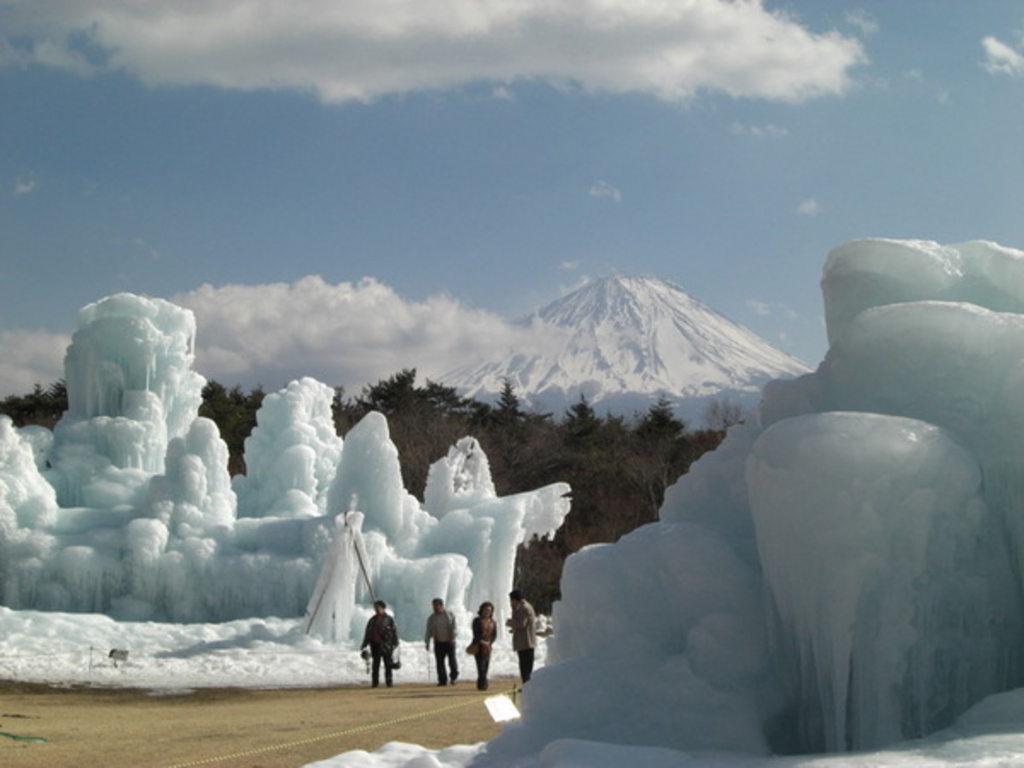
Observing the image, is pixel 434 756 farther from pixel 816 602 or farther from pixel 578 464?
pixel 578 464

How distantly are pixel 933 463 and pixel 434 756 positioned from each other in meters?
4.12

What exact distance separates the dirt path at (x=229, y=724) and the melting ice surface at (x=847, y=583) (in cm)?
194

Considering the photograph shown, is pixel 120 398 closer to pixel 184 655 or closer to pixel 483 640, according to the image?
pixel 184 655

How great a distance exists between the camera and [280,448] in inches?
1307

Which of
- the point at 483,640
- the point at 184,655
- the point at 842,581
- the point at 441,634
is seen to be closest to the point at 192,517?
the point at 184,655

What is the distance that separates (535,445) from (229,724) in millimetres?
39089

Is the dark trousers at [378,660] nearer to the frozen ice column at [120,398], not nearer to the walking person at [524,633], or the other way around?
the walking person at [524,633]

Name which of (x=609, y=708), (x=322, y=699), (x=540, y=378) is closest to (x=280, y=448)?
(x=322, y=699)

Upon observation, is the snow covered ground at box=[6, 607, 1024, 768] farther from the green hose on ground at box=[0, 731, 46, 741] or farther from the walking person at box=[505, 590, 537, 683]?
the walking person at box=[505, 590, 537, 683]

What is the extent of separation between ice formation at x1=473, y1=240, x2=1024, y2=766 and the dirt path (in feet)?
9.95

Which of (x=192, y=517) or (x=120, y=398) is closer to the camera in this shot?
(x=192, y=517)

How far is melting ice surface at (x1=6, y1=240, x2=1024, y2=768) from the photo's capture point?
7977 millimetres

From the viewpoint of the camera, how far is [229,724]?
13648 mm

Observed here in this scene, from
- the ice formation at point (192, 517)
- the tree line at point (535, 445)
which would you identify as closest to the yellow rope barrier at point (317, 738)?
the ice formation at point (192, 517)
